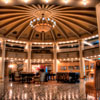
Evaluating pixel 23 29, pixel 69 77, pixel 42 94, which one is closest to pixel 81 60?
pixel 69 77

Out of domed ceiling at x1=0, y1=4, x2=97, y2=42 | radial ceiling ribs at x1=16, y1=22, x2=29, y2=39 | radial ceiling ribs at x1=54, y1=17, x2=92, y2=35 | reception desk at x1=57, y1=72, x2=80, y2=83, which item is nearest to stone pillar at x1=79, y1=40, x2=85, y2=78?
domed ceiling at x1=0, y1=4, x2=97, y2=42

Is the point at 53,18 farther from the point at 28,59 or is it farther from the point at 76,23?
the point at 28,59

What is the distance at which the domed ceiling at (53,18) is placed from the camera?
11.0 meters

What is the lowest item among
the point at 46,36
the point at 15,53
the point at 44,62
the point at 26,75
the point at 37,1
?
the point at 26,75

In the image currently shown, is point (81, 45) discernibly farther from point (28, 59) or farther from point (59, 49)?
point (28, 59)

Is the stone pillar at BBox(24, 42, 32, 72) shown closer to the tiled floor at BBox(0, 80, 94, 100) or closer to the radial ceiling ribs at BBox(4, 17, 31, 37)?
the radial ceiling ribs at BBox(4, 17, 31, 37)

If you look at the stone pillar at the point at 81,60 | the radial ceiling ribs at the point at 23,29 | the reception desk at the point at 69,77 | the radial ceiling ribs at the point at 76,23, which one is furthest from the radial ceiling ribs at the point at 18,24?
the stone pillar at the point at 81,60

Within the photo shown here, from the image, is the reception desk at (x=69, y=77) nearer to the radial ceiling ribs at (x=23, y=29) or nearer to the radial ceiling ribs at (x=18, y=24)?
the radial ceiling ribs at (x=18, y=24)

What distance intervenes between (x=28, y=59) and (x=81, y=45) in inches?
306

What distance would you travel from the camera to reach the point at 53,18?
13422 millimetres

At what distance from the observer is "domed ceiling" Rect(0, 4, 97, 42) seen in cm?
1100

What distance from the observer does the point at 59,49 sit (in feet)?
61.2

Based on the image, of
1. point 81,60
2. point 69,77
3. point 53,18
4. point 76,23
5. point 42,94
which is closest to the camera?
point 42,94

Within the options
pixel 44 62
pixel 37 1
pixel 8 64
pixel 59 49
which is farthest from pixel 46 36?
pixel 37 1
